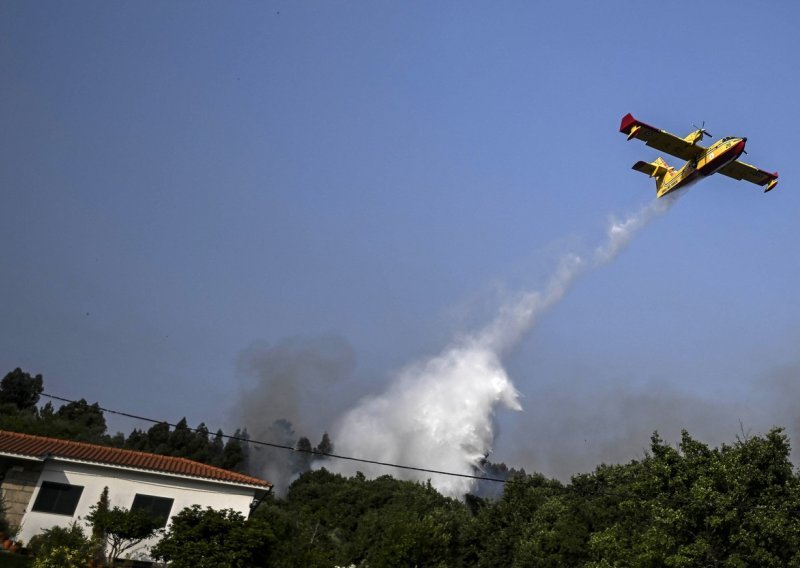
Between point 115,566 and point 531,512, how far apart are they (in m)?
32.1

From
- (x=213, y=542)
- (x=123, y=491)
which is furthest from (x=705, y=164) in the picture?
(x=123, y=491)

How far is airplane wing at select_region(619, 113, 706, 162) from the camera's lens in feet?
126

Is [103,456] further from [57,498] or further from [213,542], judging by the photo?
[213,542]

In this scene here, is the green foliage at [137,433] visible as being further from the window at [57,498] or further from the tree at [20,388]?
the window at [57,498]

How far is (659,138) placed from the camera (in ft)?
126

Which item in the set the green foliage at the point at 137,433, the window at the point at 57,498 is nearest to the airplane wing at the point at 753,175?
the window at the point at 57,498

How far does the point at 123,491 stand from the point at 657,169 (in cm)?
3881

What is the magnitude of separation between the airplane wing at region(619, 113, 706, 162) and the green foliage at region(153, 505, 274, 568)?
30.2 m

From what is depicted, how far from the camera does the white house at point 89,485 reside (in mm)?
26609

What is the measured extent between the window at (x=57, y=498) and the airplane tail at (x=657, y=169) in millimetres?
39215

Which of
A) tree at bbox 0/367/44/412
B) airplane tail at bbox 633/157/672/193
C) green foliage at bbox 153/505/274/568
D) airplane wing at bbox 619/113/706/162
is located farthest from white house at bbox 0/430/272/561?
tree at bbox 0/367/44/412

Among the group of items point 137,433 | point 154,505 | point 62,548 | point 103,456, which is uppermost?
point 137,433

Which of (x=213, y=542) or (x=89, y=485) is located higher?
(x=89, y=485)

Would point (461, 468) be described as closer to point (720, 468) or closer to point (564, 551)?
point (564, 551)
